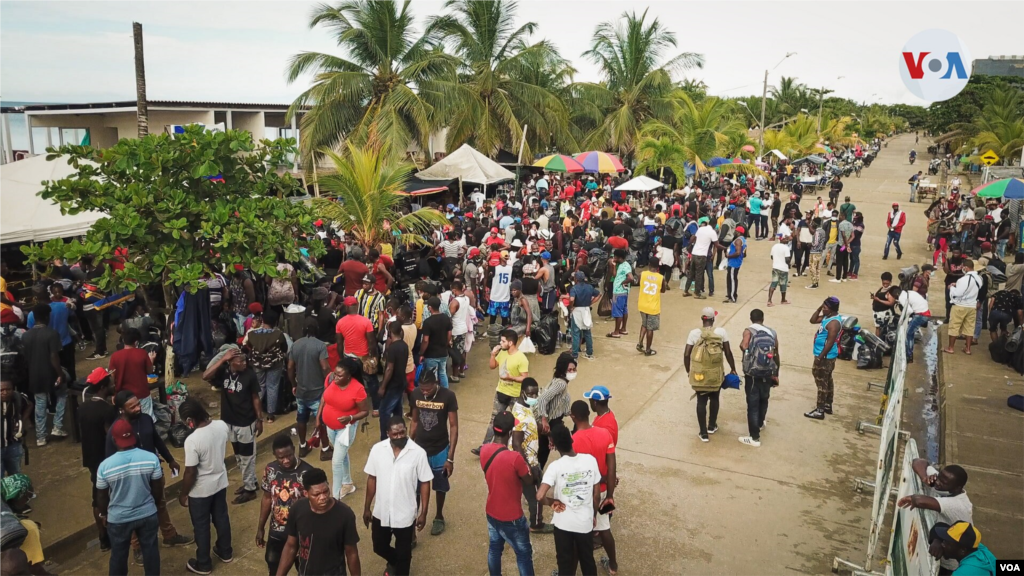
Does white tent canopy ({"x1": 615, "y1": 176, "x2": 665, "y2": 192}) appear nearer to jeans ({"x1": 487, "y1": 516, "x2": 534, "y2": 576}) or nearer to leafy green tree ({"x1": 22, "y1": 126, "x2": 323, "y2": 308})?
leafy green tree ({"x1": 22, "y1": 126, "x2": 323, "y2": 308})

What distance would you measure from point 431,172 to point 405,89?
11.4ft

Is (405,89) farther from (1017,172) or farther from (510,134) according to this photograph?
(1017,172)

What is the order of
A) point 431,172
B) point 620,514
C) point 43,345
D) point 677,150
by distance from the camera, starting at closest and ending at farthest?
point 620,514 < point 43,345 < point 431,172 < point 677,150

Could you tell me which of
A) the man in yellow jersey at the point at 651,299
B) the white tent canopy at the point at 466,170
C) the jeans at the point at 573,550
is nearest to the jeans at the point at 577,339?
the man in yellow jersey at the point at 651,299

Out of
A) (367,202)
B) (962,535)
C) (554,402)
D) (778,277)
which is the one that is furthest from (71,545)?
(778,277)

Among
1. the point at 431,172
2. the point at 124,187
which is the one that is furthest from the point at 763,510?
the point at 431,172

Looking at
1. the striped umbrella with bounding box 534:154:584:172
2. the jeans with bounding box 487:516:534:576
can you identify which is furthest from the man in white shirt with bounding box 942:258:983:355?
the striped umbrella with bounding box 534:154:584:172

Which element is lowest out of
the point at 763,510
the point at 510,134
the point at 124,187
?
the point at 763,510

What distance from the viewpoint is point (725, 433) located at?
→ 820 cm

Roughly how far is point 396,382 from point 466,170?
1168 cm

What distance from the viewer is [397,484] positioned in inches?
193

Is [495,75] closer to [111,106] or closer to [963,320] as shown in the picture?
[111,106]

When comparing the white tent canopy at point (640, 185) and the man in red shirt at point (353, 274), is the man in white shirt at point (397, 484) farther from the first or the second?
the white tent canopy at point (640, 185)

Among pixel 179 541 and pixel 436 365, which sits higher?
pixel 436 365
